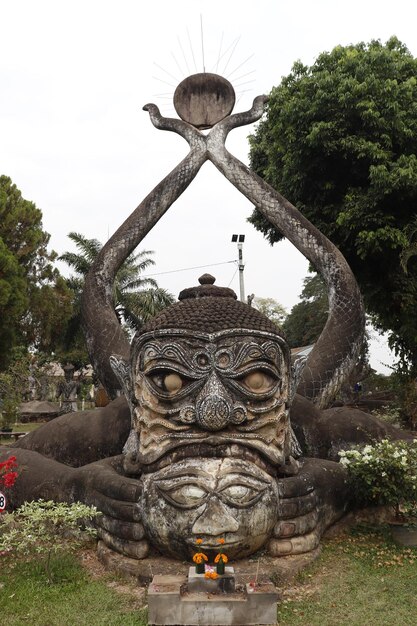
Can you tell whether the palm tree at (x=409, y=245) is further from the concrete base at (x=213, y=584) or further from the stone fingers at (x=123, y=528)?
the concrete base at (x=213, y=584)

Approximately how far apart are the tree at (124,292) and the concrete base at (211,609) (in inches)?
721

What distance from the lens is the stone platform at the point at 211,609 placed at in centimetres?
395

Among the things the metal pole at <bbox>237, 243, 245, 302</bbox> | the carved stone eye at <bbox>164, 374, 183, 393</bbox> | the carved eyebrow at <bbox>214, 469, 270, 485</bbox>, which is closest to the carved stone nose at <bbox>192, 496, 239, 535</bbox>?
the carved eyebrow at <bbox>214, 469, 270, 485</bbox>

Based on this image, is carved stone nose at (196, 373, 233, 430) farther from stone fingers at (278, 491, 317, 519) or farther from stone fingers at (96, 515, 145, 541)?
stone fingers at (96, 515, 145, 541)

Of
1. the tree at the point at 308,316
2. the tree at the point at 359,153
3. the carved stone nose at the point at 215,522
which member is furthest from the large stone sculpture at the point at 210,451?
the tree at the point at 308,316

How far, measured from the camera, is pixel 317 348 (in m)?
8.09

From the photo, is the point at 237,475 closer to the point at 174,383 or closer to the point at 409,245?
the point at 174,383

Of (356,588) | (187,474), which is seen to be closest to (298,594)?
(356,588)

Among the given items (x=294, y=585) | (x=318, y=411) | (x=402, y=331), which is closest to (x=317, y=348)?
(x=318, y=411)

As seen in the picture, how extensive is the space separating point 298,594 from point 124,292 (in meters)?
19.4

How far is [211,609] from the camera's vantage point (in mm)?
3961

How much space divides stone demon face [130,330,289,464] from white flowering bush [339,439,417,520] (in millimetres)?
839

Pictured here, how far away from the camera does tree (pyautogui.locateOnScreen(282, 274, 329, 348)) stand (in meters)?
35.3

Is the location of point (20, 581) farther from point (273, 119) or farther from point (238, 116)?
point (273, 119)
